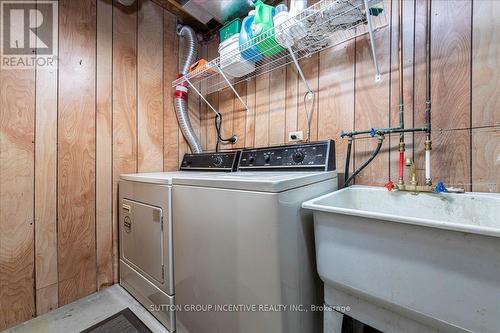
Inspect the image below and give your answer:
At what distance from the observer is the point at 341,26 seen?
1.18 meters

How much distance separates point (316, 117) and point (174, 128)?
1269 millimetres

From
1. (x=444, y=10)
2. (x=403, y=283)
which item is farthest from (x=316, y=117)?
(x=403, y=283)

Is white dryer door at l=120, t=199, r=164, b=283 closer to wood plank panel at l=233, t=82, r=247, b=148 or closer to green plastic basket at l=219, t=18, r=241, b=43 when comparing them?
wood plank panel at l=233, t=82, r=247, b=148

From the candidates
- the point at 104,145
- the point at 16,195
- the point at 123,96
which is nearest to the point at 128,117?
the point at 123,96

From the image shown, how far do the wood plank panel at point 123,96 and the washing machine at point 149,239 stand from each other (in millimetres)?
132

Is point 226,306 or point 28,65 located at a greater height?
point 28,65

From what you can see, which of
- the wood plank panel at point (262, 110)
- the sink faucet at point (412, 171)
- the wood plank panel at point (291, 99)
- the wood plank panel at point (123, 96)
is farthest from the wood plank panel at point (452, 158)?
the wood plank panel at point (123, 96)

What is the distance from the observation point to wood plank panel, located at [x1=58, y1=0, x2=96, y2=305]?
1.38m

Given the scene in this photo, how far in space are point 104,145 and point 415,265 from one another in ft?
6.06

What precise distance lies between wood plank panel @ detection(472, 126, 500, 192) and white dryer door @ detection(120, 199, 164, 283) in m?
1.52

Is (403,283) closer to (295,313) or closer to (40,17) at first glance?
(295,313)

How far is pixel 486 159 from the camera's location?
95 cm

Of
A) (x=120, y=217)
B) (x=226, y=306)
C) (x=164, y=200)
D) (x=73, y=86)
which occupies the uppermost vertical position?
(x=73, y=86)

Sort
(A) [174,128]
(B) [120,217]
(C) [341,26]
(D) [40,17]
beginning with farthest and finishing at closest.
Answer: (A) [174,128]
(B) [120,217]
(D) [40,17]
(C) [341,26]
